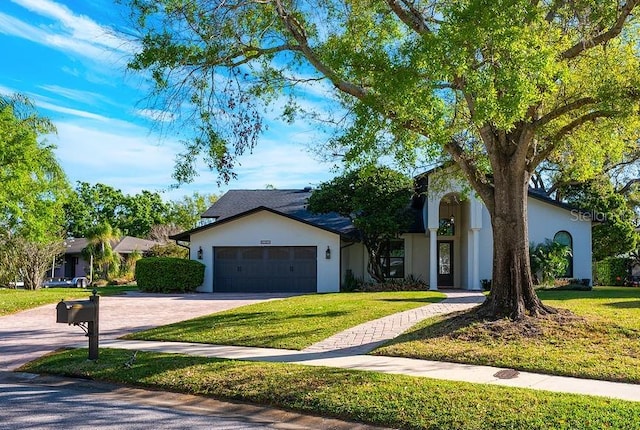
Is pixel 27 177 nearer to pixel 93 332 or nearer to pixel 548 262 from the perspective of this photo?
pixel 93 332

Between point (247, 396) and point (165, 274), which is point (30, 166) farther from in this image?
point (247, 396)

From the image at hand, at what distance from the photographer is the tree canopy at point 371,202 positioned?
24812mm

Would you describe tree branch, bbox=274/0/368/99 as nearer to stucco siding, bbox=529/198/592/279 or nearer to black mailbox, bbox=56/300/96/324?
black mailbox, bbox=56/300/96/324

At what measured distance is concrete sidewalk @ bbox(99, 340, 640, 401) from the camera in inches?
289

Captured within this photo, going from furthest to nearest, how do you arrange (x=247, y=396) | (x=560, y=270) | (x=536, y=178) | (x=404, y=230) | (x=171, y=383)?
(x=536, y=178) < (x=404, y=230) < (x=560, y=270) < (x=171, y=383) < (x=247, y=396)

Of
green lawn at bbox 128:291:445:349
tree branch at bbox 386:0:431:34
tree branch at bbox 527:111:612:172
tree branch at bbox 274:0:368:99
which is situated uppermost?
tree branch at bbox 386:0:431:34

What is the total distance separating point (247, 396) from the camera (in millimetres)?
7301

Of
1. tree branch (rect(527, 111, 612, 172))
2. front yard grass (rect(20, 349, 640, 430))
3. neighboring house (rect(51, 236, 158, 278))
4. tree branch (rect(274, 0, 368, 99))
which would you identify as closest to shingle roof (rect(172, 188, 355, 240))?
neighboring house (rect(51, 236, 158, 278))

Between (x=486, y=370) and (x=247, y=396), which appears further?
(x=486, y=370)

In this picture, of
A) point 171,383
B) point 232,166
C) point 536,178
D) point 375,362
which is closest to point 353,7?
point 232,166

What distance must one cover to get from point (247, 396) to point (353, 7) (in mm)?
7870

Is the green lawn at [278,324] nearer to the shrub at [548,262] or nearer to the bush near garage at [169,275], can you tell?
the shrub at [548,262]

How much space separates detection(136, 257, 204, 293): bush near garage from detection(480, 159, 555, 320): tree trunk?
17638mm

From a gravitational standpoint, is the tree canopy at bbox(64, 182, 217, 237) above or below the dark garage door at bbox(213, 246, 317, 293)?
above
